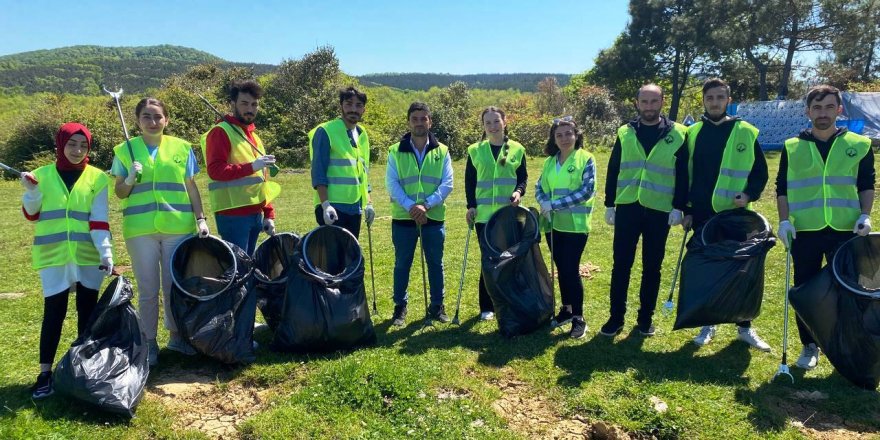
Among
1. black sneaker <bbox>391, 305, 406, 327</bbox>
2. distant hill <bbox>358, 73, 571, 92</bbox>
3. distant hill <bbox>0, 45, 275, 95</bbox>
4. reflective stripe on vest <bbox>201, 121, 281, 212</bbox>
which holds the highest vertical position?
distant hill <bbox>358, 73, 571, 92</bbox>

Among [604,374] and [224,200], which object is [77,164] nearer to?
[224,200]

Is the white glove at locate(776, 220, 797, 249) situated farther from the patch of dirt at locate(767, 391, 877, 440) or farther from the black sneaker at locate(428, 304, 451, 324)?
the black sneaker at locate(428, 304, 451, 324)

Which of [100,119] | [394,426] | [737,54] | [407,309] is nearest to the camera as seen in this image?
[394,426]

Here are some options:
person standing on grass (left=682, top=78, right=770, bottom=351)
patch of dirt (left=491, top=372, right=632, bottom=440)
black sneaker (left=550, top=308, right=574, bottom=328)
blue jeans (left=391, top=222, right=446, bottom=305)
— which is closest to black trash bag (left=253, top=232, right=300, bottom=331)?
blue jeans (left=391, top=222, right=446, bottom=305)

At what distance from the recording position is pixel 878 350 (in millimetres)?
3164

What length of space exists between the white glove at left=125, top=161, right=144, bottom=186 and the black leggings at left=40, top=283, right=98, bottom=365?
2.25ft

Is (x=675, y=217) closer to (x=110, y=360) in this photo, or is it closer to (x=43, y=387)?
Answer: (x=110, y=360)

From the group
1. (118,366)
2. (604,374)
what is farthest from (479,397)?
(118,366)

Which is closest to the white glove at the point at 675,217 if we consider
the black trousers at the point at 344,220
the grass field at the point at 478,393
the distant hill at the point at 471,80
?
the grass field at the point at 478,393

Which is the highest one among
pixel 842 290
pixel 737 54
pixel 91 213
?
pixel 737 54

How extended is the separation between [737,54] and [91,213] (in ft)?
108

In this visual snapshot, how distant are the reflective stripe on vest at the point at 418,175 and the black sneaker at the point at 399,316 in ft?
2.66

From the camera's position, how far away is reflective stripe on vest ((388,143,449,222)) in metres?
4.54

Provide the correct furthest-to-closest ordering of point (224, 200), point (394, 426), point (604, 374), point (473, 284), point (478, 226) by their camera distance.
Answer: point (473, 284), point (478, 226), point (224, 200), point (604, 374), point (394, 426)
